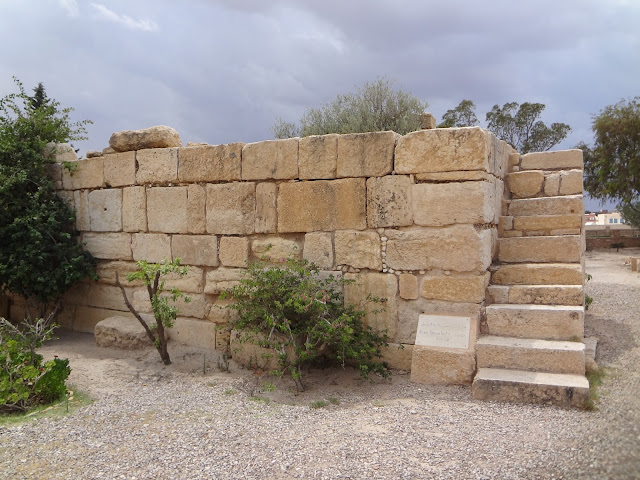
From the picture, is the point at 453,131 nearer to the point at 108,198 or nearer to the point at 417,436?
the point at 417,436

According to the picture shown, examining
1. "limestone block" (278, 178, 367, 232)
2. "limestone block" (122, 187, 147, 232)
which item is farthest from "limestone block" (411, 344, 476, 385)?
"limestone block" (122, 187, 147, 232)

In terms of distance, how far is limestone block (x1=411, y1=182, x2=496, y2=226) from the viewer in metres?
4.97

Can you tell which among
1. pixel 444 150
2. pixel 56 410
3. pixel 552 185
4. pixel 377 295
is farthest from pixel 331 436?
pixel 552 185

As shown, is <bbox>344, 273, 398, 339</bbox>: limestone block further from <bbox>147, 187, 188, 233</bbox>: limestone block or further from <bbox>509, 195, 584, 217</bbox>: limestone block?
<bbox>147, 187, 188, 233</bbox>: limestone block

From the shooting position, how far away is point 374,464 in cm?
328

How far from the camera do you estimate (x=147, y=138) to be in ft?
22.1

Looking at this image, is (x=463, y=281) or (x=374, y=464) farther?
(x=463, y=281)

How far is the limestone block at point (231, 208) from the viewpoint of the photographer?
6059 millimetres

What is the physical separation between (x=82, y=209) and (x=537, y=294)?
233 inches

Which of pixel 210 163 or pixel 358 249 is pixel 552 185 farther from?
pixel 210 163

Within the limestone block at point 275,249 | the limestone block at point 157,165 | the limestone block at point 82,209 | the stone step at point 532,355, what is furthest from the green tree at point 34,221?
the stone step at point 532,355

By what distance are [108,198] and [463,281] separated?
4750 mm

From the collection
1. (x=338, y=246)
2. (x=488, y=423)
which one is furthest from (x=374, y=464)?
(x=338, y=246)

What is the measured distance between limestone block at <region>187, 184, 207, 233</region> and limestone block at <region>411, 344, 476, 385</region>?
9.64ft
